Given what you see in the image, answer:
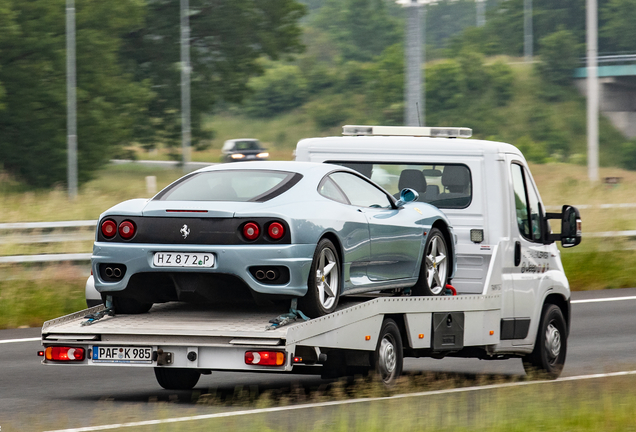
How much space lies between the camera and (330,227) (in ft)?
26.6

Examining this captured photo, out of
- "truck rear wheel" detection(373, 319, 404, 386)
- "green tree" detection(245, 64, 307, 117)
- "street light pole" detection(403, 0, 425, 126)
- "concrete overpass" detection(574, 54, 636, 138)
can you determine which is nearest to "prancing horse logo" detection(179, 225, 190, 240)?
"truck rear wheel" detection(373, 319, 404, 386)

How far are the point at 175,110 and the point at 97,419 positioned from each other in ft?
161

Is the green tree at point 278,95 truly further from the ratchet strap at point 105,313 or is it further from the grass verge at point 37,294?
the ratchet strap at point 105,313

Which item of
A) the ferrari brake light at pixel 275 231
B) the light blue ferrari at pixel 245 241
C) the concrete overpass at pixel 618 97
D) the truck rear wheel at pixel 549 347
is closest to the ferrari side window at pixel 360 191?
the light blue ferrari at pixel 245 241

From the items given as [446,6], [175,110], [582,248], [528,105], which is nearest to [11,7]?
[175,110]

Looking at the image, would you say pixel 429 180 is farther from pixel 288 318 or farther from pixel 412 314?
pixel 288 318

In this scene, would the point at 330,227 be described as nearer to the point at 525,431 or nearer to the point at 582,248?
the point at 525,431

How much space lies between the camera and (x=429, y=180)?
10.5 metres

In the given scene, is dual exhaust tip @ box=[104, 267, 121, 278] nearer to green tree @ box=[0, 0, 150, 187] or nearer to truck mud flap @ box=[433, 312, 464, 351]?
truck mud flap @ box=[433, 312, 464, 351]

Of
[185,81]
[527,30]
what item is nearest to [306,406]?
[185,81]

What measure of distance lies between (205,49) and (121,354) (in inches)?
1980

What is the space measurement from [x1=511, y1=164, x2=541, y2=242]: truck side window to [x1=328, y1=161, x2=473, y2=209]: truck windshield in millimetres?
501

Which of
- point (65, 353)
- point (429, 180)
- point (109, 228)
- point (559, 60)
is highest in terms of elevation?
point (559, 60)

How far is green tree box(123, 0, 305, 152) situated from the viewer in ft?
183
